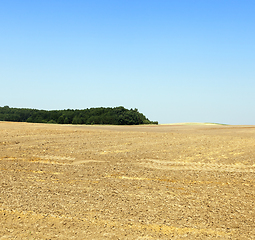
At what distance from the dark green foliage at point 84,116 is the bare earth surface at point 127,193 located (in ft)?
85.5

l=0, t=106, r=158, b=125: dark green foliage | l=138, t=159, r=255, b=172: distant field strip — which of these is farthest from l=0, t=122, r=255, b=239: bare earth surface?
l=0, t=106, r=158, b=125: dark green foliage

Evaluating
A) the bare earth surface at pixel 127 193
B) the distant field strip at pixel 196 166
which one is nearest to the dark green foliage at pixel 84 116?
the bare earth surface at pixel 127 193

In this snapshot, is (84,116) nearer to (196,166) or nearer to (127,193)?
(196,166)

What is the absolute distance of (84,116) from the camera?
1692 inches

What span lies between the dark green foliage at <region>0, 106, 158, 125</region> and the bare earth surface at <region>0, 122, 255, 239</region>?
26062 millimetres

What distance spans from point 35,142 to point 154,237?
42.2ft

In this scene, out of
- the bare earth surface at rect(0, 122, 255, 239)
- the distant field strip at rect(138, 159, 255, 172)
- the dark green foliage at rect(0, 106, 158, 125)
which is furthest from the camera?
the dark green foliage at rect(0, 106, 158, 125)

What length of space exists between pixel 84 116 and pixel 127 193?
3626cm

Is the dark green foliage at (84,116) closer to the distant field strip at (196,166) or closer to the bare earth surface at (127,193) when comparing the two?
the bare earth surface at (127,193)

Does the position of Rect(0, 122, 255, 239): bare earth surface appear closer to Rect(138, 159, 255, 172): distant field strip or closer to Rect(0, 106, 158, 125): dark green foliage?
Rect(138, 159, 255, 172): distant field strip

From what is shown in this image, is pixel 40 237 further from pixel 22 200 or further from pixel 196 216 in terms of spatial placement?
pixel 196 216

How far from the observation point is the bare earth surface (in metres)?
5.27

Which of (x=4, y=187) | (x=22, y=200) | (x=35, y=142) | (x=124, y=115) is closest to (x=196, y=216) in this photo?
(x=22, y=200)

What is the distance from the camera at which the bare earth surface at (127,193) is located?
5266 mm
